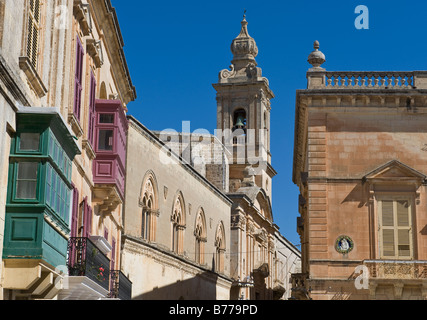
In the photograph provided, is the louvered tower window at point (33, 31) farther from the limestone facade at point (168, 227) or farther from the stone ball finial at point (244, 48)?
the stone ball finial at point (244, 48)

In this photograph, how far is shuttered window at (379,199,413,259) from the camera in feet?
91.7

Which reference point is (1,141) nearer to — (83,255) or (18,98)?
(18,98)

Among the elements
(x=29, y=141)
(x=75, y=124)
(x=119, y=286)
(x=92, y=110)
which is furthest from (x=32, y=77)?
(x=119, y=286)

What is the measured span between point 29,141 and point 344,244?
16757 millimetres

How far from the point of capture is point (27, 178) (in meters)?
13.2

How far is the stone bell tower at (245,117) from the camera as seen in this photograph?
60.9m

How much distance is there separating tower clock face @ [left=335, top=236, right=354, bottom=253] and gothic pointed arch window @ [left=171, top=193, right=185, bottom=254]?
8.02 metres

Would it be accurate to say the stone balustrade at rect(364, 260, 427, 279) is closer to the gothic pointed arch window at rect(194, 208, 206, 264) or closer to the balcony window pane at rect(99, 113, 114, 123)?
the balcony window pane at rect(99, 113, 114, 123)

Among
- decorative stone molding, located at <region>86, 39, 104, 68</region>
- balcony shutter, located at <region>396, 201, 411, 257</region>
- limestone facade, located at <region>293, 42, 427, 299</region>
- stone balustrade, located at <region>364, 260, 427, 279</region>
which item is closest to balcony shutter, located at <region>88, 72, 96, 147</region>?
decorative stone molding, located at <region>86, 39, 104, 68</region>

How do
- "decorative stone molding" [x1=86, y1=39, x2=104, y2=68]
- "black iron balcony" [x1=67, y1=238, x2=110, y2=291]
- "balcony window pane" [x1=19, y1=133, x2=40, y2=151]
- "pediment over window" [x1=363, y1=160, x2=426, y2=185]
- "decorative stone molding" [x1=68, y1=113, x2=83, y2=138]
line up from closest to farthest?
"balcony window pane" [x1=19, y1=133, x2=40, y2=151]
"black iron balcony" [x1=67, y1=238, x2=110, y2=291]
"decorative stone molding" [x1=68, y1=113, x2=83, y2=138]
"decorative stone molding" [x1=86, y1=39, x2=104, y2=68]
"pediment over window" [x1=363, y1=160, x2=426, y2=185]

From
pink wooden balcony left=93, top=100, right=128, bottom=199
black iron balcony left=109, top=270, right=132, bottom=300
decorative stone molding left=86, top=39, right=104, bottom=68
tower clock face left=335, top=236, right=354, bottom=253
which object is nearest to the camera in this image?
decorative stone molding left=86, top=39, right=104, bottom=68

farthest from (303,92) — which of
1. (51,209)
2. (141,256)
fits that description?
(51,209)

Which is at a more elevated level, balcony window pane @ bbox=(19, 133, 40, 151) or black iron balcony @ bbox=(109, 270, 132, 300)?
balcony window pane @ bbox=(19, 133, 40, 151)

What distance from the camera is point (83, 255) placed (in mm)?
16859
